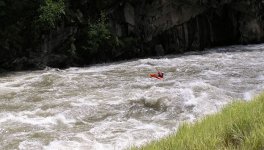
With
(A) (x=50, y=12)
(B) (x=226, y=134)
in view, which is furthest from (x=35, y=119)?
(A) (x=50, y=12)

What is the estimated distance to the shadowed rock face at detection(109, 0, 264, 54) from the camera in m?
21.6

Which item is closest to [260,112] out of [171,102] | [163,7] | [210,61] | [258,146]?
[258,146]

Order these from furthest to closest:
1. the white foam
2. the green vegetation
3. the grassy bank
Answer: the green vegetation
the white foam
the grassy bank

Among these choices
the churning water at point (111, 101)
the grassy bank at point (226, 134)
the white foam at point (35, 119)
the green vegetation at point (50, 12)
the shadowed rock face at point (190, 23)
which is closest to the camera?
the grassy bank at point (226, 134)

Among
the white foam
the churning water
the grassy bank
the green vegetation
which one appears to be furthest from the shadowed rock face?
the grassy bank

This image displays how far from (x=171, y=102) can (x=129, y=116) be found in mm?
1417

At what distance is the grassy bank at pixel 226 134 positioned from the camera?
3.92m

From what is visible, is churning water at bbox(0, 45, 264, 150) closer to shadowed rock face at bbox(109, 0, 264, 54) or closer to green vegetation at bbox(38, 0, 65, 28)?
green vegetation at bbox(38, 0, 65, 28)

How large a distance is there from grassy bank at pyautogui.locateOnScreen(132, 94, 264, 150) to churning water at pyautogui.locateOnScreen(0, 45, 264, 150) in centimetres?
267

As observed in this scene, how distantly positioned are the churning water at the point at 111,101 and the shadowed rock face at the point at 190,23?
5081 millimetres

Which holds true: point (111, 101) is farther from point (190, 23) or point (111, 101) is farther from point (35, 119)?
point (190, 23)

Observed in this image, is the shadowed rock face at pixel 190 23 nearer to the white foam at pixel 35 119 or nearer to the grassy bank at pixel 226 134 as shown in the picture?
the white foam at pixel 35 119

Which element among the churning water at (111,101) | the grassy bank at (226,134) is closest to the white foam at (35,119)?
the churning water at (111,101)

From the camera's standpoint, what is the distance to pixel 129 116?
9344mm
